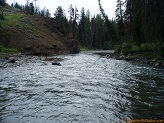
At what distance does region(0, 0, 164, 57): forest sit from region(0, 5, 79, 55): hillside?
6.21m

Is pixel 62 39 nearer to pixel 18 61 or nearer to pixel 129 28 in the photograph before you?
pixel 129 28

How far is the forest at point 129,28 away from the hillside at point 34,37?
6206 mm

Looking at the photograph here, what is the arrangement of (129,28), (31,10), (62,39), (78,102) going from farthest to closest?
(31,10), (62,39), (129,28), (78,102)

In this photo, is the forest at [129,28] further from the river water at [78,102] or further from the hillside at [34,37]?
the river water at [78,102]

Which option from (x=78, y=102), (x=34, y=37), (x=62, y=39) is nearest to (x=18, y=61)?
(x=78, y=102)

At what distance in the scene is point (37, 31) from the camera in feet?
205

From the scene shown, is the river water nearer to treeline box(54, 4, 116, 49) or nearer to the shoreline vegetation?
the shoreline vegetation

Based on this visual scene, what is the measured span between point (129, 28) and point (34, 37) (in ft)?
81.8

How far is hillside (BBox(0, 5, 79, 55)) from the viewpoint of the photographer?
4819 cm

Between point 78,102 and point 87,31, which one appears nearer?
point 78,102

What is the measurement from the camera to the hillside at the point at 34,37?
158 ft

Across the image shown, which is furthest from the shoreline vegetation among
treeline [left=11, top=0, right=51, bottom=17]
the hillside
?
treeline [left=11, top=0, right=51, bottom=17]

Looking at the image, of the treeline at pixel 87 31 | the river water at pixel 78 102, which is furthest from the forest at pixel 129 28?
the river water at pixel 78 102

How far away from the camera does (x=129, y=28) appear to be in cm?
5456
